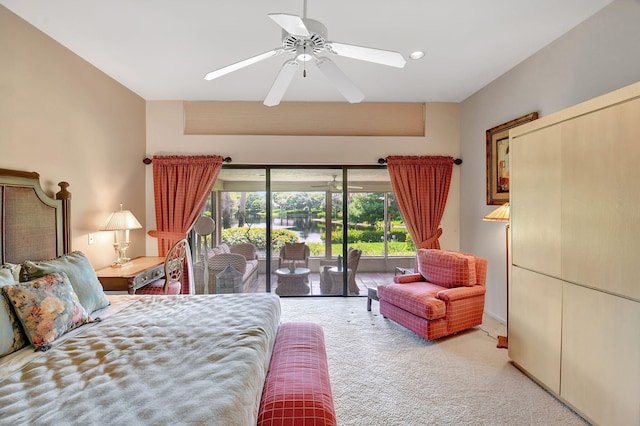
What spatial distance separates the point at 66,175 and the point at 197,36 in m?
1.84

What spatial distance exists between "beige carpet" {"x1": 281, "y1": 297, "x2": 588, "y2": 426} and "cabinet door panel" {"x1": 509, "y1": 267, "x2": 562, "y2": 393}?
0.15 metres

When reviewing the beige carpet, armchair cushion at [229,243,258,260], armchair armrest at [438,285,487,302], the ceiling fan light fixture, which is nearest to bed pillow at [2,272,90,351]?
the beige carpet

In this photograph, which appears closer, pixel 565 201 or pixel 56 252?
pixel 565 201

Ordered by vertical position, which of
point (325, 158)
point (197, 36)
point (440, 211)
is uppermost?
point (197, 36)

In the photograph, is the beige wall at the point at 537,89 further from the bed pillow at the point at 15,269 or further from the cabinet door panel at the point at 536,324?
the bed pillow at the point at 15,269

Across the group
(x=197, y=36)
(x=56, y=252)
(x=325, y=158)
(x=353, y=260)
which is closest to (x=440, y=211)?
(x=353, y=260)

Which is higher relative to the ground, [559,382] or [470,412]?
[559,382]

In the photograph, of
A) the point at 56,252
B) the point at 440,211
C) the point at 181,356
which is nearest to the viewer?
the point at 181,356

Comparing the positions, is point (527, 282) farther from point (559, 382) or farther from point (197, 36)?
point (197, 36)

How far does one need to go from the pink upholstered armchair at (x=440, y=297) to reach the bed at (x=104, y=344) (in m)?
1.57

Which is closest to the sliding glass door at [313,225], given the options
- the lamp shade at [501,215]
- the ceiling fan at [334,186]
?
the ceiling fan at [334,186]

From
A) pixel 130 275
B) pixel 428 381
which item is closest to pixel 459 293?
pixel 428 381

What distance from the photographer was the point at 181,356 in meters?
1.51

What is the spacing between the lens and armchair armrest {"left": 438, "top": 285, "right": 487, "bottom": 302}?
10.1 ft
